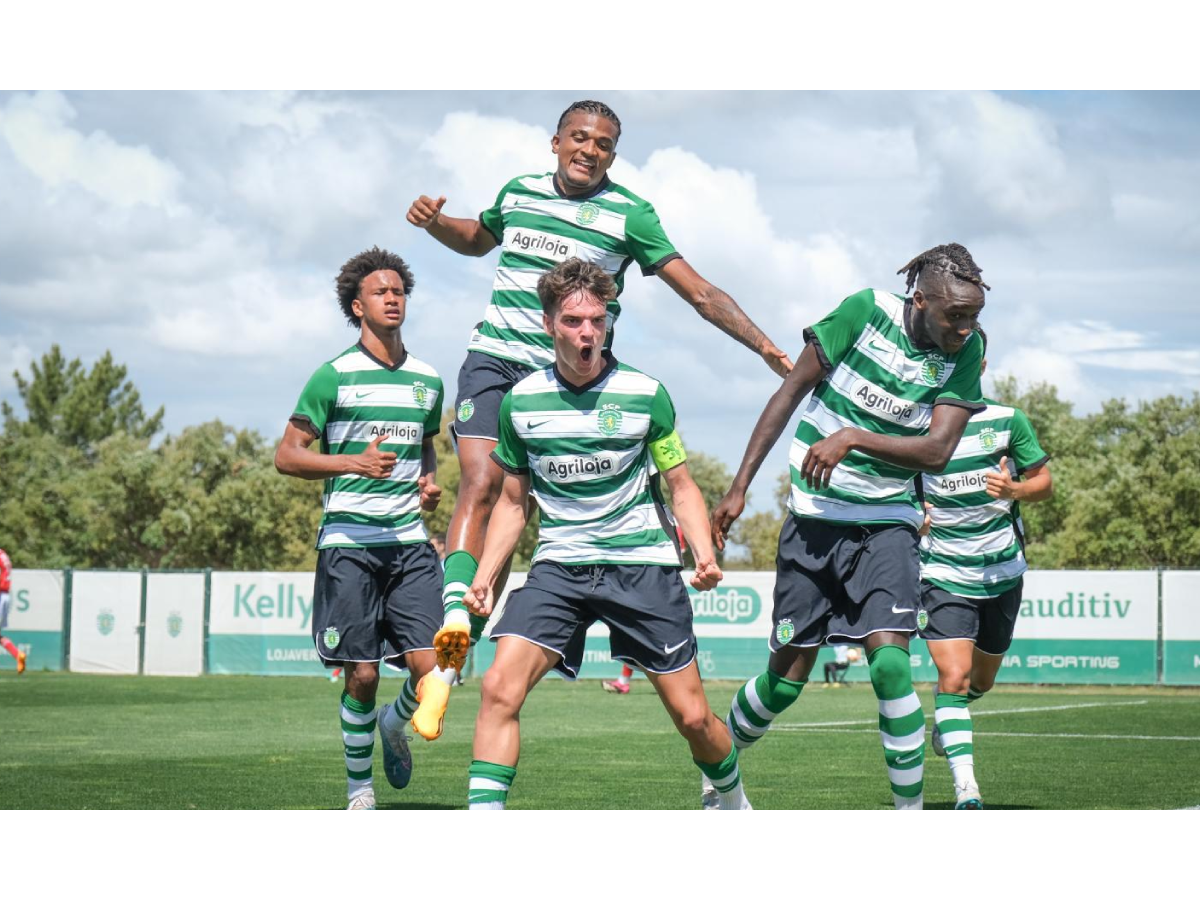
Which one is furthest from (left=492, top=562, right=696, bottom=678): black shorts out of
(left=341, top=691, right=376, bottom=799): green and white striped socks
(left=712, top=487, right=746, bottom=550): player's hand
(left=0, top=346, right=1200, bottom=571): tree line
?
(left=0, top=346, right=1200, bottom=571): tree line

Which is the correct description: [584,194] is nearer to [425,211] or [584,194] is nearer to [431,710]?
[425,211]

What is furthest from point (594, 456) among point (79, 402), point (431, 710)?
point (79, 402)

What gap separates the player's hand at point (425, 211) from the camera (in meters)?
8.38

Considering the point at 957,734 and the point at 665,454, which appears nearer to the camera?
the point at 665,454

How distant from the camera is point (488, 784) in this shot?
6387 millimetres

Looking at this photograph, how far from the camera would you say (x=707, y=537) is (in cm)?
681

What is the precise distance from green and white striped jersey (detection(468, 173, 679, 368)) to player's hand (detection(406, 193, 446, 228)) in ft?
1.35

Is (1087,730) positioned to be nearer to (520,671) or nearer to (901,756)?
(901,756)

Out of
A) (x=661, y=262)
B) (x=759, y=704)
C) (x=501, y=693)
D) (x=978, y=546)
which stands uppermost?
(x=661, y=262)

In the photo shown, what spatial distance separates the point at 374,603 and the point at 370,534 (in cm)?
45

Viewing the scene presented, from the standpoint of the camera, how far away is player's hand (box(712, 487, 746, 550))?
7418 millimetres

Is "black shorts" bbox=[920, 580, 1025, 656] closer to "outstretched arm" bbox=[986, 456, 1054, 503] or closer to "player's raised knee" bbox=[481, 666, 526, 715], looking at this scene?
"outstretched arm" bbox=[986, 456, 1054, 503]
